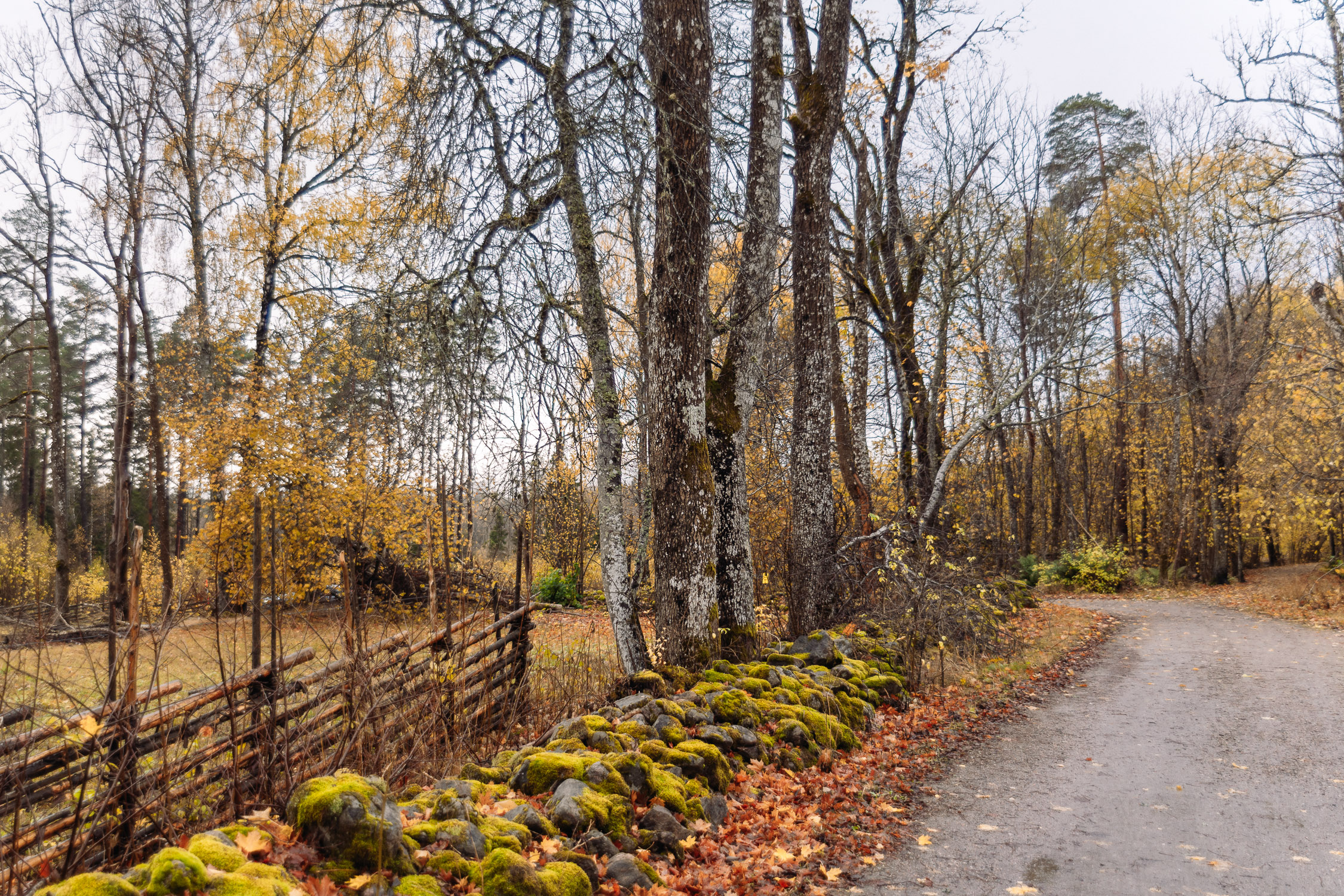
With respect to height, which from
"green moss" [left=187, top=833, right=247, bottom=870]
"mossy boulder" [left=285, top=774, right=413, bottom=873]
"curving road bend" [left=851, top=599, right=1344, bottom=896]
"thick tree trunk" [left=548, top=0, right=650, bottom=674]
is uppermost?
"thick tree trunk" [left=548, top=0, right=650, bottom=674]

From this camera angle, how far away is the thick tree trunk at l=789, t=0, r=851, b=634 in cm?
812

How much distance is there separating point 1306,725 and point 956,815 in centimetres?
423

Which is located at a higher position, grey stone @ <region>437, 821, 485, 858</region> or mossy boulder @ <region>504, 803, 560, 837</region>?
grey stone @ <region>437, 821, 485, 858</region>

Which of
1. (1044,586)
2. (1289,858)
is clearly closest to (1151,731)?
(1289,858)

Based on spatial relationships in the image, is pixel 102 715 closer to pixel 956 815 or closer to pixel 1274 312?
pixel 956 815

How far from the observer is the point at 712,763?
4.38m

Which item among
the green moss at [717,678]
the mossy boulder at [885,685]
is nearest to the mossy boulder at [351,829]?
the green moss at [717,678]

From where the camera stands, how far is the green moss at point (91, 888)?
1920 millimetres

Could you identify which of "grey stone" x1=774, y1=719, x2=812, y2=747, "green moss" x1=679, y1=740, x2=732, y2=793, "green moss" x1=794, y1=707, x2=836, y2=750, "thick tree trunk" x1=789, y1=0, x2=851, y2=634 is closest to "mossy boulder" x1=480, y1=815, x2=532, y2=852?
"green moss" x1=679, y1=740, x2=732, y2=793

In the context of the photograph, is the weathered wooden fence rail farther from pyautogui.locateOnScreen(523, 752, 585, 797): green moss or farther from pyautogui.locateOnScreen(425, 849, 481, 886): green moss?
pyautogui.locateOnScreen(425, 849, 481, 886): green moss

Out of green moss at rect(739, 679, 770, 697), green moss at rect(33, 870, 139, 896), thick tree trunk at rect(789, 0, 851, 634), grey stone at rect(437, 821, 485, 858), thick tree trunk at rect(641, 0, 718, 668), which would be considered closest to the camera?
green moss at rect(33, 870, 139, 896)

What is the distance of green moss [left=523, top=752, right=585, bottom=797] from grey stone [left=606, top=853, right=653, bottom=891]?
579mm

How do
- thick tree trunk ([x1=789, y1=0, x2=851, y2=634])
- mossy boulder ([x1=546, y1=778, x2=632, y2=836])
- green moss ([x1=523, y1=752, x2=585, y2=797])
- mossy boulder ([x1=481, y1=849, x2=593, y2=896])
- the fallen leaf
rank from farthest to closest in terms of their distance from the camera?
thick tree trunk ([x1=789, y1=0, x2=851, y2=634]) < green moss ([x1=523, y1=752, x2=585, y2=797]) < mossy boulder ([x1=546, y1=778, x2=632, y2=836]) < mossy boulder ([x1=481, y1=849, x2=593, y2=896]) < the fallen leaf

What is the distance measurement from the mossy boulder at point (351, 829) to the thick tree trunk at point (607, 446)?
4121 mm
